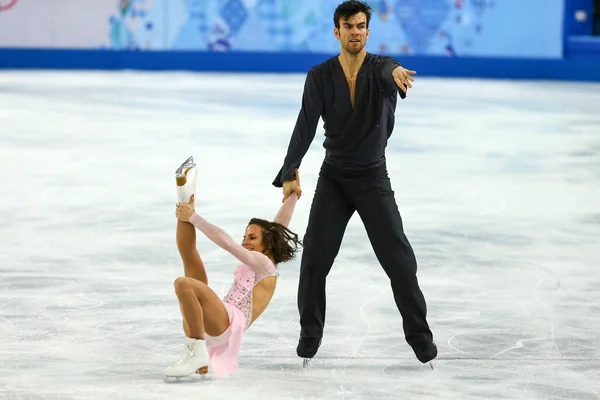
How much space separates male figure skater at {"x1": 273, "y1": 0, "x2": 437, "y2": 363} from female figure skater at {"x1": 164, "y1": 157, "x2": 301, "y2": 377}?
14 centimetres

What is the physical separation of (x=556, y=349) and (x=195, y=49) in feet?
49.7

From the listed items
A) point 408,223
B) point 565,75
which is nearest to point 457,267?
point 408,223

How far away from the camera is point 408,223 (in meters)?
6.82

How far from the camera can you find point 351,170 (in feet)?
12.7

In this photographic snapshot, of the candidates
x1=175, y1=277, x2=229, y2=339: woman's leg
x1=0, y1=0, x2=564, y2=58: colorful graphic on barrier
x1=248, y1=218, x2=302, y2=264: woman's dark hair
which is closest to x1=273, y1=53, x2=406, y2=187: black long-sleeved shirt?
x1=248, y1=218, x2=302, y2=264: woman's dark hair

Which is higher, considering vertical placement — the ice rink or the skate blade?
the skate blade

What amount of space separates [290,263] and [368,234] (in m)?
1.89

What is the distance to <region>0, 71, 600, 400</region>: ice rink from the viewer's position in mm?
3883

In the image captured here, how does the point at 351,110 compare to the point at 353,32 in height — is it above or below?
below

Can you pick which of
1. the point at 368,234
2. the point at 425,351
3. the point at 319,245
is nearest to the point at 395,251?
the point at 368,234

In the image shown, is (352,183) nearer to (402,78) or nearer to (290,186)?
(290,186)

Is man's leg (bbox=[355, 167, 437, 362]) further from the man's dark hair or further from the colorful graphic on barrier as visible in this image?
the colorful graphic on barrier

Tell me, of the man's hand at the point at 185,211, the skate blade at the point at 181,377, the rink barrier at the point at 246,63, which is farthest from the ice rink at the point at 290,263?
the rink barrier at the point at 246,63

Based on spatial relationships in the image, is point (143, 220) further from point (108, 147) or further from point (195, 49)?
point (195, 49)
